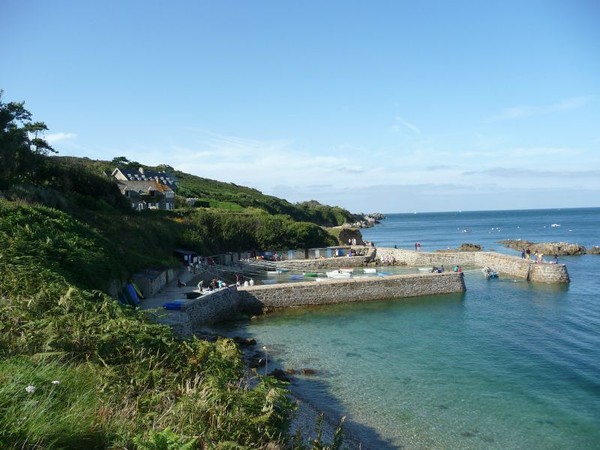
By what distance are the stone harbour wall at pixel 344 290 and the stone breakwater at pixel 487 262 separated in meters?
9.26

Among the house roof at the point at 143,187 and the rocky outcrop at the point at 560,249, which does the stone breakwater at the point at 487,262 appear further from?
the house roof at the point at 143,187

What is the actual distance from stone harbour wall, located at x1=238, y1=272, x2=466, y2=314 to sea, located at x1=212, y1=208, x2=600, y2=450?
103 centimetres

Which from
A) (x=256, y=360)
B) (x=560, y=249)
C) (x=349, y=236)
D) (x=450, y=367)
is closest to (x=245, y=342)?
(x=256, y=360)

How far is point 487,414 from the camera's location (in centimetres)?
1394

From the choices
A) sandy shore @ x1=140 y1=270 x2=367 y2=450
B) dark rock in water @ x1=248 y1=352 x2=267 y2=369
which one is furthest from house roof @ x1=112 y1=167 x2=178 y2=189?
dark rock in water @ x1=248 y1=352 x2=267 y2=369

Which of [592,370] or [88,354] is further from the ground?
[88,354]

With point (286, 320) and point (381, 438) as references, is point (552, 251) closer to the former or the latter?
point (286, 320)

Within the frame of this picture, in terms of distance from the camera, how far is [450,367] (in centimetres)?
1808

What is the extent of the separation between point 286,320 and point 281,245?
29666 millimetres

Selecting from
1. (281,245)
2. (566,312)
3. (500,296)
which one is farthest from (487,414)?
(281,245)

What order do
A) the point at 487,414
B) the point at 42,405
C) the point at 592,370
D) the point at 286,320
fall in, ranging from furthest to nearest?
1. the point at 286,320
2. the point at 592,370
3. the point at 487,414
4. the point at 42,405

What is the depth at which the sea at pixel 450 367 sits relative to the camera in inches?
512

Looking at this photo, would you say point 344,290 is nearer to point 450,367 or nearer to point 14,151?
point 450,367

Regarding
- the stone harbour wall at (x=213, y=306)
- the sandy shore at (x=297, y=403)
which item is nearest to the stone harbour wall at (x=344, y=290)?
the stone harbour wall at (x=213, y=306)
